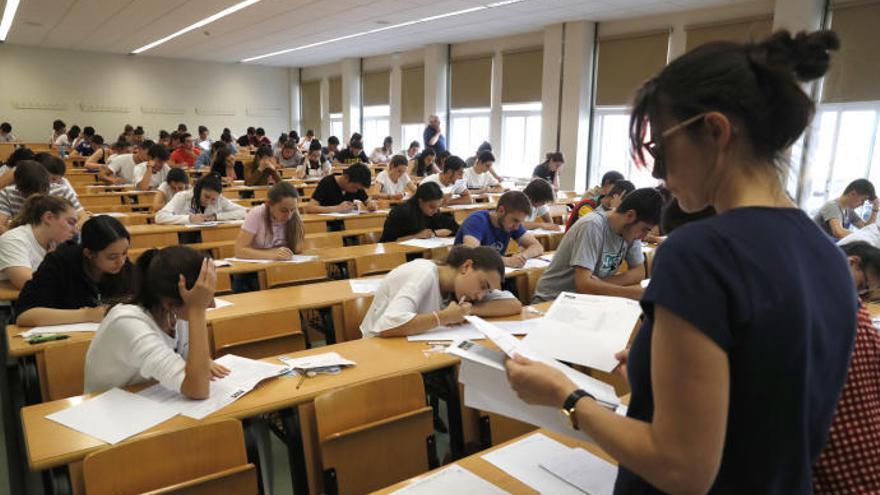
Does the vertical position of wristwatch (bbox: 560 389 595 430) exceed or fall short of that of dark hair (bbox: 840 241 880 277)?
it exceeds it

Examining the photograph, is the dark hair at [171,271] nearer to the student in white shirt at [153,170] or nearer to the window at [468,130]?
the student in white shirt at [153,170]

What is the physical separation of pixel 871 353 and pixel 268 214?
3.78m

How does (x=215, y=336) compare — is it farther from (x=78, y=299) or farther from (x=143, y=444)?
(x=143, y=444)

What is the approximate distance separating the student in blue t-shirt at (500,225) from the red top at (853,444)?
2.77 metres

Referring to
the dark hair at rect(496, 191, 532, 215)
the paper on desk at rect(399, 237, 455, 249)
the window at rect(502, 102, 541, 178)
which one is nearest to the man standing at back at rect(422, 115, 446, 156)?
the window at rect(502, 102, 541, 178)

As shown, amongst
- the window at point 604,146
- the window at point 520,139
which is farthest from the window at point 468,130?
the window at point 604,146

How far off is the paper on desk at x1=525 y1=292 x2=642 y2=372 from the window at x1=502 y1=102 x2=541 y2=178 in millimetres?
8675

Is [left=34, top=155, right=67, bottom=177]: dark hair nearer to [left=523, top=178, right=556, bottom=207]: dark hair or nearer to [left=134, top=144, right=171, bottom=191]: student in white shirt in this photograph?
[left=134, top=144, right=171, bottom=191]: student in white shirt

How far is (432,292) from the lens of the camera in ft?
8.40

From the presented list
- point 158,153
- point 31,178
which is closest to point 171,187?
point 158,153

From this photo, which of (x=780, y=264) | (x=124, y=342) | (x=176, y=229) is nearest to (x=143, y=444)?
(x=124, y=342)

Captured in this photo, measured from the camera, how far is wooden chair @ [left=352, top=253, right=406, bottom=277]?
12.7 feet

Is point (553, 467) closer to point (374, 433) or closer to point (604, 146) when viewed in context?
point (374, 433)

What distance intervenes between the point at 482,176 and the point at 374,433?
258 inches
